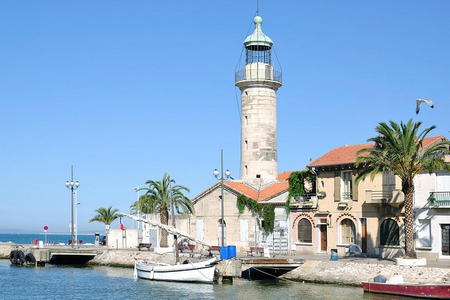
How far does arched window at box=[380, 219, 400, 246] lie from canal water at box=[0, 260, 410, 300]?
25.1 feet

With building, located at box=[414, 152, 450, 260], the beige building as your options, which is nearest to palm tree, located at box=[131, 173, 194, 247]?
the beige building

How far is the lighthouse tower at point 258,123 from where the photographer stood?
207 ft

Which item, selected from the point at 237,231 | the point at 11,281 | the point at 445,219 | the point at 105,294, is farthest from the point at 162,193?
the point at 445,219

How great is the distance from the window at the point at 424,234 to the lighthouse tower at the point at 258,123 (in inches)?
761

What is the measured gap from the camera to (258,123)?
63.0 m

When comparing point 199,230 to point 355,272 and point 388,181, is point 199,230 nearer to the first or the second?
point 388,181

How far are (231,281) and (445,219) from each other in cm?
1383

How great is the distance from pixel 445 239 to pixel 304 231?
12.3 meters

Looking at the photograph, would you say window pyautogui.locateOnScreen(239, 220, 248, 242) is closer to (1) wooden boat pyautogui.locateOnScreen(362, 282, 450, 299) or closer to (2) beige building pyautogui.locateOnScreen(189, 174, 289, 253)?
(2) beige building pyautogui.locateOnScreen(189, 174, 289, 253)

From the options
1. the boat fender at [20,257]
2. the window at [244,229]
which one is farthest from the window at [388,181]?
the boat fender at [20,257]

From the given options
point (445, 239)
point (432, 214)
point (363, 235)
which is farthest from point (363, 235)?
point (445, 239)

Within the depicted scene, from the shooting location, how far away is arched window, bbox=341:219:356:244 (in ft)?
167

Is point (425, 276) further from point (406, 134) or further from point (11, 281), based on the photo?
point (11, 281)

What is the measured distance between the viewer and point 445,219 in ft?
147
